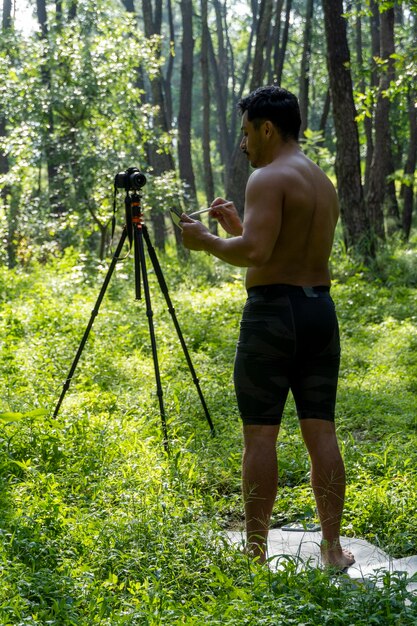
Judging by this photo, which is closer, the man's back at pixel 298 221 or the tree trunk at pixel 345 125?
the man's back at pixel 298 221

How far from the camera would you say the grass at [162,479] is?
3229mm

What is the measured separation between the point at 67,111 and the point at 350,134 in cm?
465

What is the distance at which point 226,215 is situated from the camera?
4.36 meters

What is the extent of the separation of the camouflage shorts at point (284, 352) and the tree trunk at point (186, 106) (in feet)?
59.4

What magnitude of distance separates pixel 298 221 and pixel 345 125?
9.39 meters

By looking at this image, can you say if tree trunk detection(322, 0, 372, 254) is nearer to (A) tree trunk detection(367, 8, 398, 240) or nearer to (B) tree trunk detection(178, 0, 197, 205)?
(A) tree trunk detection(367, 8, 398, 240)

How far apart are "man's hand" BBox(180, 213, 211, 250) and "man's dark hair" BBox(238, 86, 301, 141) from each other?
21.7 inches

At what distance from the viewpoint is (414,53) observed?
32.1 feet

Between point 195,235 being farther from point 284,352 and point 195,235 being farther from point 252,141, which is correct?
point 284,352

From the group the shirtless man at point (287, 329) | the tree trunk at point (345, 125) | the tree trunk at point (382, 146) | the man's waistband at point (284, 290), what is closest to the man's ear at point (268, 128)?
the shirtless man at point (287, 329)

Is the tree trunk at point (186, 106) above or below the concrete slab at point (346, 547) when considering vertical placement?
above

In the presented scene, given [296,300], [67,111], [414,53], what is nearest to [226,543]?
[296,300]

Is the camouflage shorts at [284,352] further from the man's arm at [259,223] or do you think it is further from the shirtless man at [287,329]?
the man's arm at [259,223]

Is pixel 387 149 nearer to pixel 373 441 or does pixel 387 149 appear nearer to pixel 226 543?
pixel 373 441
